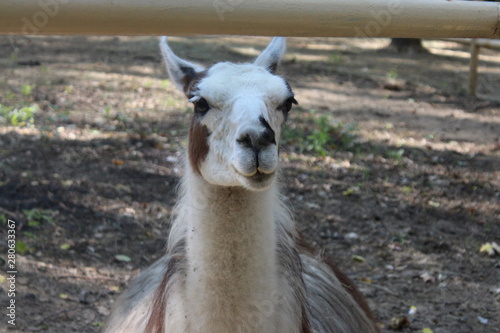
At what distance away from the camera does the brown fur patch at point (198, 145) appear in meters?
3.02

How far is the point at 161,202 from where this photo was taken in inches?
237

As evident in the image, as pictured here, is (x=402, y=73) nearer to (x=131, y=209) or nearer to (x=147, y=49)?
(x=147, y=49)

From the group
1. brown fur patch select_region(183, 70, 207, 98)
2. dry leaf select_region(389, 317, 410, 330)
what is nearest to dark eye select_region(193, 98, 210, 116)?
brown fur patch select_region(183, 70, 207, 98)

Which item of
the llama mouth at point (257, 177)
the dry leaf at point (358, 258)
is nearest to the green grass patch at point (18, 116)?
the dry leaf at point (358, 258)

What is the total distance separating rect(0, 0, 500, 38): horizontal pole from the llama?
42 centimetres

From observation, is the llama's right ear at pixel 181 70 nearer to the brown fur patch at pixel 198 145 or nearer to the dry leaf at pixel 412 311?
the brown fur patch at pixel 198 145

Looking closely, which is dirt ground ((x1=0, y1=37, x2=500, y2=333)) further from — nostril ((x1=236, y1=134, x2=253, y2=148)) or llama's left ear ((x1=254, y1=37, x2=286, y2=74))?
nostril ((x1=236, y1=134, x2=253, y2=148))

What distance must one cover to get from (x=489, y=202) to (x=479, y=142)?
1697mm

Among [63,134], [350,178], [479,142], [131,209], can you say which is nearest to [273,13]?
[131,209]

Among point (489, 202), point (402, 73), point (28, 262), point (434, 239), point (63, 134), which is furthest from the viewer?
point (402, 73)

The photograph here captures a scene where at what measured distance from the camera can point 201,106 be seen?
120 inches

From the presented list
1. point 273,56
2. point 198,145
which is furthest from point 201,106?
point 273,56

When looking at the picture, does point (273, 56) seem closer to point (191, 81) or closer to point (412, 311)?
point (191, 81)

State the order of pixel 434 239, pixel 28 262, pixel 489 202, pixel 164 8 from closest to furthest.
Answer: pixel 164 8
pixel 28 262
pixel 434 239
pixel 489 202
